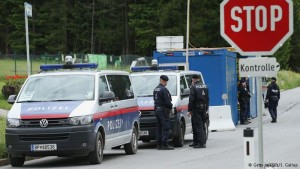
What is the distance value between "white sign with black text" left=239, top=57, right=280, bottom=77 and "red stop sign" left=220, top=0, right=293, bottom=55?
10 cm

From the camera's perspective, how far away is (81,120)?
15203 millimetres

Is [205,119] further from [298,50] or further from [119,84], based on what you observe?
[298,50]

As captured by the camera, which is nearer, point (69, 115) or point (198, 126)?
point (69, 115)

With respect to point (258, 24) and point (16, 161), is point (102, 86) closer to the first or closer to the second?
point (16, 161)

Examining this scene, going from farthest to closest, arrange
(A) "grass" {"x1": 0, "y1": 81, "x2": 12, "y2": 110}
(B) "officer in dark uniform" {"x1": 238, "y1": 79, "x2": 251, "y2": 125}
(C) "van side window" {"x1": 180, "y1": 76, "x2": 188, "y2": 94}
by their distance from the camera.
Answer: (A) "grass" {"x1": 0, "y1": 81, "x2": 12, "y2": 110} < (B) "officer in dark uniform" {"x1": 238, "y1": 79, "x2": 251, "y2": 125} < (C) "van side window" {"x1": 180, "y1": 76, "x2": 188, "y2": 94}

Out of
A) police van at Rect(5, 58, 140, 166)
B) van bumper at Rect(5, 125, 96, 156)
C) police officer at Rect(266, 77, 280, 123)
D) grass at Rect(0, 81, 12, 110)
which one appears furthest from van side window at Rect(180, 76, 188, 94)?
grass at Rect(0, 81, 12, 110)

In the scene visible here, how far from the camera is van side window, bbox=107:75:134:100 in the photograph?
1742 cm

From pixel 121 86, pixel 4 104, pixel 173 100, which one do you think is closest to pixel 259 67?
pixel 121 86

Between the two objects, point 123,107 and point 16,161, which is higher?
point 123,107

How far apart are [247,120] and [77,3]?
76.1 metres

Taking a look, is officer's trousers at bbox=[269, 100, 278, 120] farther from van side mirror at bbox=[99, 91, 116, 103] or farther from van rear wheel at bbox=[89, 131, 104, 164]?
van rear wheel at bbox=[89, 131, 104, 164]

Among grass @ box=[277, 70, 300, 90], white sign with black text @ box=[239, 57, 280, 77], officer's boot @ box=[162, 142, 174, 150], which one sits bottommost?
grass @ box=[277, 70, 300, 90]

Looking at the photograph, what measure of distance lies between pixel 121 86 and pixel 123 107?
0.61 meters

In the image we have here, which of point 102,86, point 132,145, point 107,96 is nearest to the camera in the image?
point 107,96
